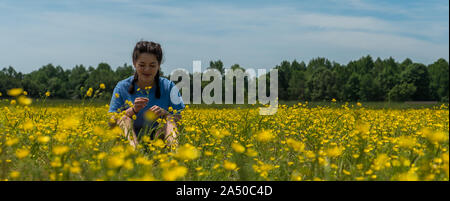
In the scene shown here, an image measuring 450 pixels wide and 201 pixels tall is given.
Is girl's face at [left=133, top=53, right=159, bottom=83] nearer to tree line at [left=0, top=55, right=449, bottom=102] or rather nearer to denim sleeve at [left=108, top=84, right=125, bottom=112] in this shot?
denim sleeve at [left=108, top=84, right=125, bottom=112]

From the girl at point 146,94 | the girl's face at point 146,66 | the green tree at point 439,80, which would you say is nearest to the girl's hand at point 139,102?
the girl at point 146,94

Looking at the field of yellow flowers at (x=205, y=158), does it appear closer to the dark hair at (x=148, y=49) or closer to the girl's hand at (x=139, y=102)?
the girl's hand at (x=139, y=102)

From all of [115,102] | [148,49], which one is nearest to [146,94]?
[115,102]

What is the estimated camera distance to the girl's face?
3831 mm

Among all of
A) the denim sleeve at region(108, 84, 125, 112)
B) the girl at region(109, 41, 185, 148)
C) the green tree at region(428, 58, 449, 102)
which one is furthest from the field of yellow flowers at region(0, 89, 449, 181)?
the green tree at region(428, 58, 449, 102)

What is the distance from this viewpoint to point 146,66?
12.7 ft

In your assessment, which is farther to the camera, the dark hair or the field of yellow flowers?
the dark hair

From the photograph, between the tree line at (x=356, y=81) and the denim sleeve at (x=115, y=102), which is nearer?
the denim sleeve at (x=115, y=102)

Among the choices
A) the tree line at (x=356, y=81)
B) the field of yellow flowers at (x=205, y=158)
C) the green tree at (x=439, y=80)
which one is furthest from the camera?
the green tree at (x=439, y=80)

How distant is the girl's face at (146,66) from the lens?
383 centimetres

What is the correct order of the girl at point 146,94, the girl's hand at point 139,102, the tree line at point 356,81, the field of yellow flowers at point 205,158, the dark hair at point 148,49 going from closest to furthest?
the field of yellow flowers at point 205,158
the girl's hand at point 139,102
the girl at point 146,94
the dark hair at point 148,49
the tree line at point 356,81

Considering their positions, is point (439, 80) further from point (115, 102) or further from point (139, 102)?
point (139, 102)
